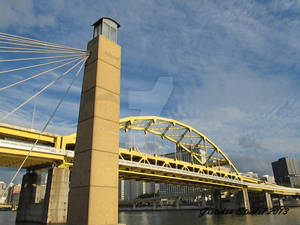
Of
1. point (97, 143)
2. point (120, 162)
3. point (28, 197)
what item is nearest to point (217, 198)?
point (120, 162)

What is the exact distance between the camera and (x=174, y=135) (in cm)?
6888

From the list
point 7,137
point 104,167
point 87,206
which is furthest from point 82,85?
point 7,137

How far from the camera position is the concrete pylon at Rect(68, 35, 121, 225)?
1255 cm

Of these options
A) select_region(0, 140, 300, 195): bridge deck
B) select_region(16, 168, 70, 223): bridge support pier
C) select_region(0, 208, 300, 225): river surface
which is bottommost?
select_region(0, 208, 300, 225): river surface

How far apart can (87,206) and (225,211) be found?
244 feet

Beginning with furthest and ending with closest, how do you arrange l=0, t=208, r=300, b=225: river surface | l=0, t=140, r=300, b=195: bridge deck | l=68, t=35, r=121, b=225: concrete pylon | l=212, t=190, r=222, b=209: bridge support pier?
l=212, t=190, r=222, b=209: bridge support pier
l=0, t=208, r=300, b=225: river surface
l=0, t=140, r=300, b=195: bridge deck
l=68, t=35, r=121, b=225: concrete pylon

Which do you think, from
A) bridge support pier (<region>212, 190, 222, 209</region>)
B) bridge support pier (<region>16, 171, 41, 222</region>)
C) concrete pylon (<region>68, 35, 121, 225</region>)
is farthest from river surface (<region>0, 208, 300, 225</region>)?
concrete pylon (<region>68, 35, 121, 225</region>)

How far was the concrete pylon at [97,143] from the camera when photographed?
1255cm

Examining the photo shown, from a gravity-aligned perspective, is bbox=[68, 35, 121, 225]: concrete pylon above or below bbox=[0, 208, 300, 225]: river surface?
above

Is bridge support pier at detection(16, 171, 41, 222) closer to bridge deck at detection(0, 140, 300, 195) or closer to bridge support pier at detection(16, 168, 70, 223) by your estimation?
bridge support pier at detection(16, 168, 70, 223)

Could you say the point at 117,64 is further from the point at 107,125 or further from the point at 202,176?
the point at 202,176

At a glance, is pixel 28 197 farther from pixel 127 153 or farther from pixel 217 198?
pixel 217 198

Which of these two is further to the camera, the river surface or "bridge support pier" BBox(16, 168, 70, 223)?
the river surface

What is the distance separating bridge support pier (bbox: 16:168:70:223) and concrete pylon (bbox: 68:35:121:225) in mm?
23049
